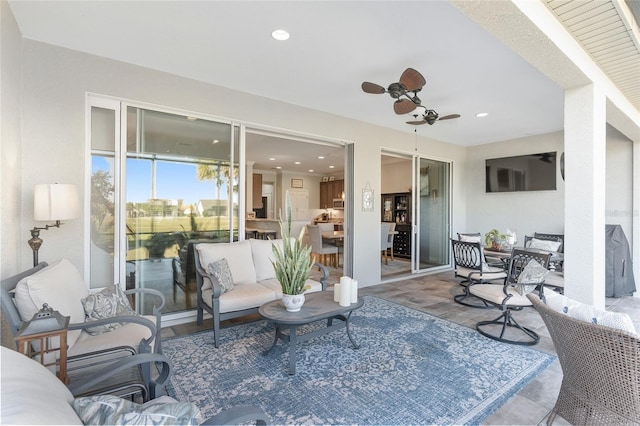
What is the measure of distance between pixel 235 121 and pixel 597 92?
12.2 ft

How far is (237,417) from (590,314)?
1.81 meters

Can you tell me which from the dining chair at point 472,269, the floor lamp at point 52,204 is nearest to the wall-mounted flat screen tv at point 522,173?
the dining chair at point 472,269

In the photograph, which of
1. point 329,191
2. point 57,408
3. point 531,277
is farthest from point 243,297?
point 329,191

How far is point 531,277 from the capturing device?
10.2ft

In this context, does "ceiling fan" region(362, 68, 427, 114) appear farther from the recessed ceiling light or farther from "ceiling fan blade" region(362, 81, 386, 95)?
the recessed ceiling light

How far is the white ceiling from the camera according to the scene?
92.8 inches

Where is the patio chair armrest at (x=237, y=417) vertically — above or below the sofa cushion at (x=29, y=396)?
below

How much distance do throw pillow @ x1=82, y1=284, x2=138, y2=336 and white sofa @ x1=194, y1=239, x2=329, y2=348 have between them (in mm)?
790

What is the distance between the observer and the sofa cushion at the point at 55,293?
175 centimetres

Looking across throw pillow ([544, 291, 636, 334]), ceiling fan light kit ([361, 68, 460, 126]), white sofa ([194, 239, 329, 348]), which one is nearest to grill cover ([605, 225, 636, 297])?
ceiling fan light kit ([361, 68, 460, 126])

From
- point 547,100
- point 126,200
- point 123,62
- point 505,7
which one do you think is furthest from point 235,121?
point 547,100

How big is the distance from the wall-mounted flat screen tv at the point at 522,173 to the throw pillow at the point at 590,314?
17.1ft

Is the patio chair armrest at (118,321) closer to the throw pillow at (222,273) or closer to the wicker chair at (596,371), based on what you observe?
the throw pillow at (222,273)

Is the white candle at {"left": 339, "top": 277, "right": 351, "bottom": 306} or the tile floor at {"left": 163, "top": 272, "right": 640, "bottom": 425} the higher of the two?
the white candle at {"left": 339, "top": 277, "right": 351, "bottom": 306}
